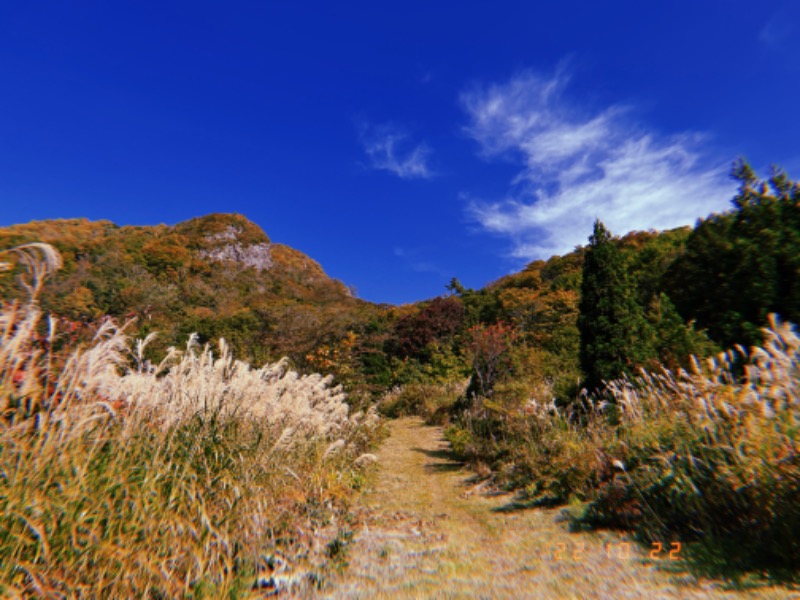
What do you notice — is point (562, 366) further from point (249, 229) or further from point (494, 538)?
point (249, 229)

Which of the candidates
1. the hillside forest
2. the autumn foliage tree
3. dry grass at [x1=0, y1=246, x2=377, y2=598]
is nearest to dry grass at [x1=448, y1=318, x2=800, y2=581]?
the hillside forest

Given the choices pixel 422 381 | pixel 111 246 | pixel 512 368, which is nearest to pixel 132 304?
pixel 111 246

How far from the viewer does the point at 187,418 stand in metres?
3.43

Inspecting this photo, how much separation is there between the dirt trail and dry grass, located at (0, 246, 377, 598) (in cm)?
50

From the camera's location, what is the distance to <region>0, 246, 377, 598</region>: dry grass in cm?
207

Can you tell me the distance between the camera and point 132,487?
2.52 metres

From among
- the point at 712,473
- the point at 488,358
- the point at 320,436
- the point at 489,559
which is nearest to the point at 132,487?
the point at 489,559

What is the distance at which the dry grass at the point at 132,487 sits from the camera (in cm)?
207

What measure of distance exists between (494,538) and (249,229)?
72.5m
